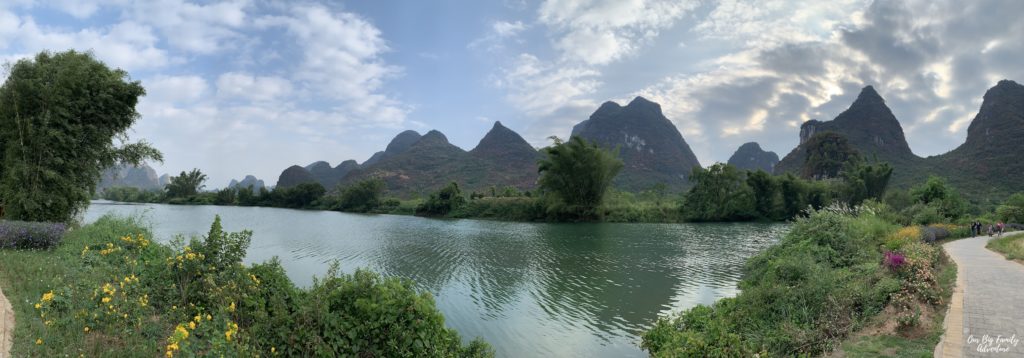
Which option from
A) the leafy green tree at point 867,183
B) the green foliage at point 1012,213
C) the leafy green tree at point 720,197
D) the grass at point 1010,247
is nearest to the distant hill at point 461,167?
the leafy green tree at point 720,197

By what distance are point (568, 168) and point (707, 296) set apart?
35.5 metres

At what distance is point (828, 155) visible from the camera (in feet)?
282

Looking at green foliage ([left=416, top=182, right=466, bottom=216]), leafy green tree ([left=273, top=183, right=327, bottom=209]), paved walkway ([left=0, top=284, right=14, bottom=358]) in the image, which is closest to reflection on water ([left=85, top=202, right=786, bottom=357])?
paved walkway ([left=0, top=284, right=14, bottom=358])

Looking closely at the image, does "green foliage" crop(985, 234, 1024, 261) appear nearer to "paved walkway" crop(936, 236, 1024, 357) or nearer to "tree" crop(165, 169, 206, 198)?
"paved walkway" crop(936, 236, 1024, 357)

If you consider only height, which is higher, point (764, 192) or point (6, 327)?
point (764, 192)

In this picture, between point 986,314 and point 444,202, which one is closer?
point 986,314

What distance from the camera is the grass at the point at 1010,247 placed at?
44.7 ft

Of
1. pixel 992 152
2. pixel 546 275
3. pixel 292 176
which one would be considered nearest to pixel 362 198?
pixel 546 275

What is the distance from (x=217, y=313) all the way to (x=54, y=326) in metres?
1.55

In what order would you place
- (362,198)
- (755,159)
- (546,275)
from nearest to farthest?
1. (546,275)
2. (362,198)
3. (755,159)

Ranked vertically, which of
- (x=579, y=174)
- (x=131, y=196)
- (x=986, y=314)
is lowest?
(x=986, y=314)

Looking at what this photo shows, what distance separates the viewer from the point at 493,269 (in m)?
17.3

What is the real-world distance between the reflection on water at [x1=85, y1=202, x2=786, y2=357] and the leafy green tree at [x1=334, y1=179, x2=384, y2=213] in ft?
135

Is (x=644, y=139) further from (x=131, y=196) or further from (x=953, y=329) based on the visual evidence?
(x=953, y=329)
